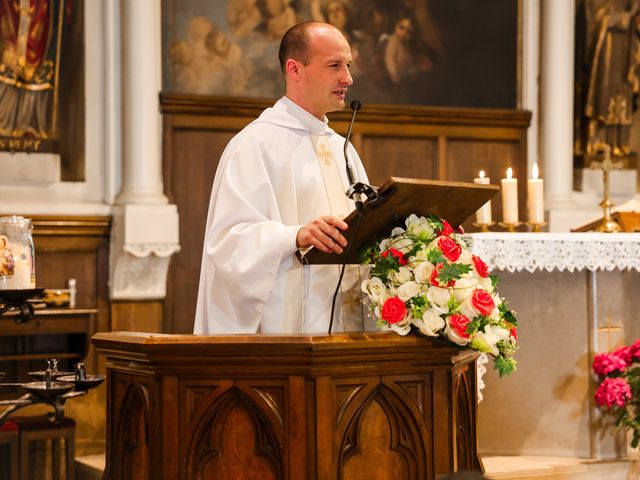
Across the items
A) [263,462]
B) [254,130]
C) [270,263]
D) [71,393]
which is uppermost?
[254,130]

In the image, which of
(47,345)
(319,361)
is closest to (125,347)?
(319,361)

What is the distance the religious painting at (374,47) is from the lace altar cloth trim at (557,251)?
301cm

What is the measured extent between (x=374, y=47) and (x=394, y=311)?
17.7 feet

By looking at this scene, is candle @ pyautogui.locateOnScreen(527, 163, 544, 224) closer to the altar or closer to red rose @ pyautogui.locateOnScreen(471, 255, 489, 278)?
the altar

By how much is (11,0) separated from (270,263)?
14.6ft

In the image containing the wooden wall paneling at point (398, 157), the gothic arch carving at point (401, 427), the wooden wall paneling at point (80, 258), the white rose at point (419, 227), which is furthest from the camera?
the wooden wall paneling at point (398, 157)

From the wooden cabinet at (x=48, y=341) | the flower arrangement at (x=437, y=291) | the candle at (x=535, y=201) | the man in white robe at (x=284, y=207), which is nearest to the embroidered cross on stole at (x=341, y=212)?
the man in white robe at (x=284, y=207)

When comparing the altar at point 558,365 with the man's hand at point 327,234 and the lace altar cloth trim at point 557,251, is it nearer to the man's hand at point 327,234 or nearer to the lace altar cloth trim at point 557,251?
the lace altar cloth trim at point 557,251

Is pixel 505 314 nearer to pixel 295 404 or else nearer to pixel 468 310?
pixel 468 310

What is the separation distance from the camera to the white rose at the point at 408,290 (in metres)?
2.78

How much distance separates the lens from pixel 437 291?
9.16ft

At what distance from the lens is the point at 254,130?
11.4 feet

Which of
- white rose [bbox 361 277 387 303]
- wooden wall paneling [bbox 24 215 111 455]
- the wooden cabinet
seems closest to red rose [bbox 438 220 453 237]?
white rose [bbox 361 277 387 303]

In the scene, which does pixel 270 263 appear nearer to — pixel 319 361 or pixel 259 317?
pixel 259 317
